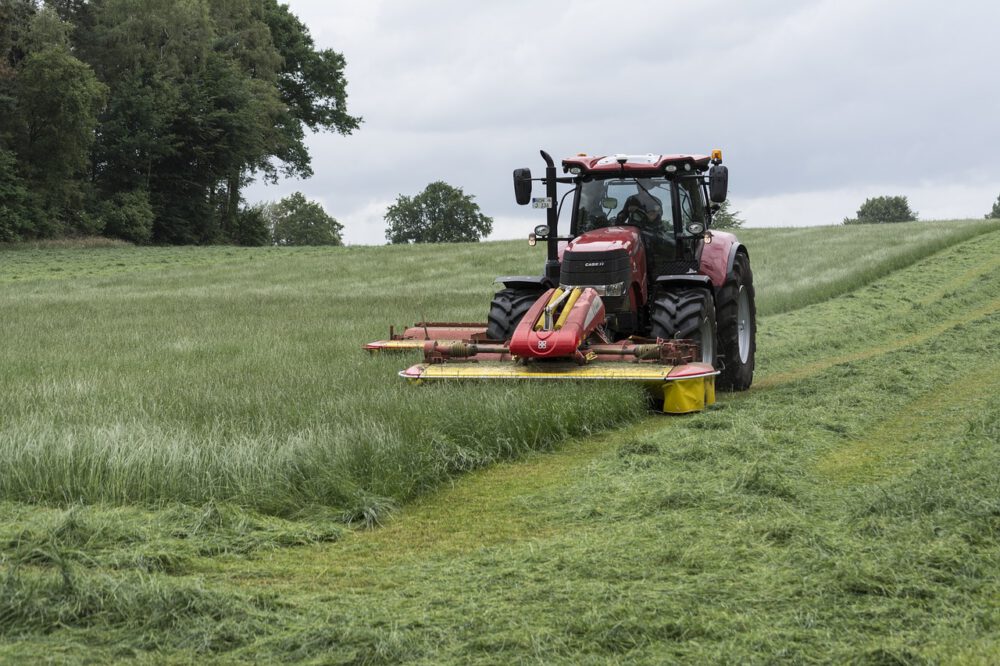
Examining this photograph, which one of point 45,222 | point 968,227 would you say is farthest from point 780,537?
point 45,222

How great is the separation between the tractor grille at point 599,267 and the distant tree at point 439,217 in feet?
225

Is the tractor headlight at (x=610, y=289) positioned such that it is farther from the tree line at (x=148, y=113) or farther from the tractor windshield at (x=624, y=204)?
the tree line at (x=148, y=113)

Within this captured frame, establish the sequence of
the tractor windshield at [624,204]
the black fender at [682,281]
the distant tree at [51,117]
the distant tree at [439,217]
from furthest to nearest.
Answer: the distant tree at [439,217], the distant tree at [51,117], the tractor windshield at [624,204], the black fender at [682,281]

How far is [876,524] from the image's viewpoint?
5438mm

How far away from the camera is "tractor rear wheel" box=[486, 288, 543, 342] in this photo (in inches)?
420

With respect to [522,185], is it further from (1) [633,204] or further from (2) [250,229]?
(2) [250,229]

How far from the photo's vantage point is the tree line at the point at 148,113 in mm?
42750

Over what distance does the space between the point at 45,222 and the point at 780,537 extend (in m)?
42.4

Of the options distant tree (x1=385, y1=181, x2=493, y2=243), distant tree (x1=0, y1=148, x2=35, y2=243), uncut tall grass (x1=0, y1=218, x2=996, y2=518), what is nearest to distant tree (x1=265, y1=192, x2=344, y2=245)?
distant tree (x1=385, y1=181, x2=493, y2=243)

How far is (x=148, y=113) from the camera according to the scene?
156 feet

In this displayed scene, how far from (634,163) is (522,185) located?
46.4 inches

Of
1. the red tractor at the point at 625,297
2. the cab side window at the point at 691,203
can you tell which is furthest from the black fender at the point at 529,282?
the cab side window at the point at 691,203

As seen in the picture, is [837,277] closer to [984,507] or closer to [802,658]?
[984,507]

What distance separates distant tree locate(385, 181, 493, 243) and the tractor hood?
68.2 meters
